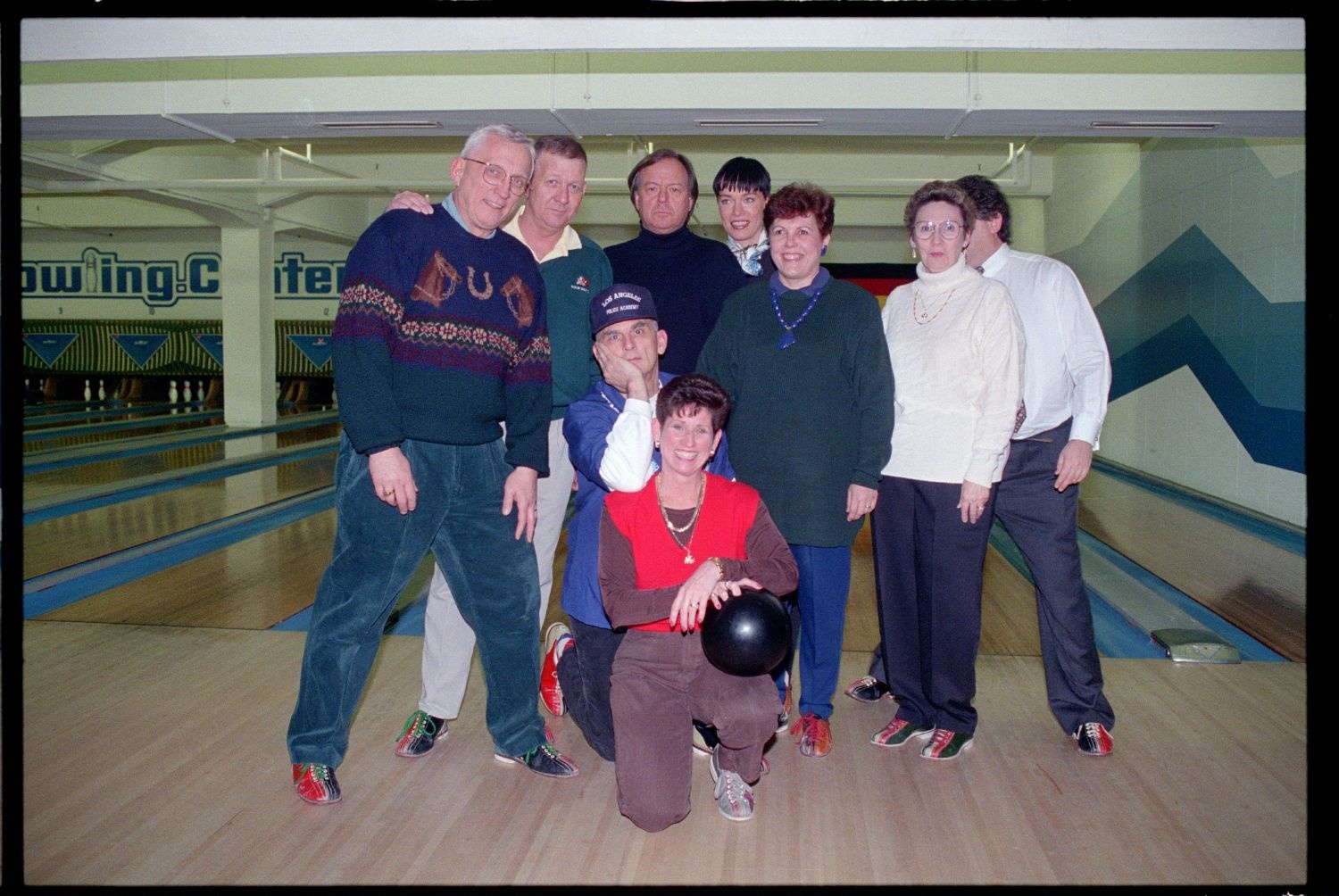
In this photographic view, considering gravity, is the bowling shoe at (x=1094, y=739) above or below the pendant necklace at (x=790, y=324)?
below

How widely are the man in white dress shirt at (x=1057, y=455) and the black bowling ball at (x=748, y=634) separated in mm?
885

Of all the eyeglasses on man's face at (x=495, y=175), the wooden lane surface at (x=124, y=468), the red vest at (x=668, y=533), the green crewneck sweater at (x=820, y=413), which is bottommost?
the wooden lane surface at (x=124, y=468)

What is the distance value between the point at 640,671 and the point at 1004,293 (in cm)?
130

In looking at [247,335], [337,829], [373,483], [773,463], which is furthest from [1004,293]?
[247,335]

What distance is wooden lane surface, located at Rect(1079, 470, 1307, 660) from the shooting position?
3.84m

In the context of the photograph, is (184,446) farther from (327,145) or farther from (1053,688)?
(1053,688)

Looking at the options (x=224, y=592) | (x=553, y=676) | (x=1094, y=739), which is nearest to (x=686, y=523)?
(x=553, y=676)

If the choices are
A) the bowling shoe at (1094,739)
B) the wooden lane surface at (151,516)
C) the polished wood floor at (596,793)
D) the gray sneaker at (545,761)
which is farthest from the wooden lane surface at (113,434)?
the bowling shoe at (1094,739)

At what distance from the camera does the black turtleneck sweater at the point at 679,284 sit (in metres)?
2.86

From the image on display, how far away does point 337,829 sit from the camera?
2.10 m

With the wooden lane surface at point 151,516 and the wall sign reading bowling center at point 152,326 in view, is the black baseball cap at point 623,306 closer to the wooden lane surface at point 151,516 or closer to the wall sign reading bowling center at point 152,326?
the wooden lane surface at point 151,516

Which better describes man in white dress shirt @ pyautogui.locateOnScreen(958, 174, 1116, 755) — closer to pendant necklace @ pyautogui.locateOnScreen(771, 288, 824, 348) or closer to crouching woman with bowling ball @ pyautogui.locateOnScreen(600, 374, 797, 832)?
pendant necklace @ pyautogui.locateOnScreen(771, 288, 824, 348)

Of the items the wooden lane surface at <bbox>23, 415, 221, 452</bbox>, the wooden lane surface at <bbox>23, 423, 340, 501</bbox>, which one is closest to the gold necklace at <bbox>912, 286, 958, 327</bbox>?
the wooden lane surface at <bbox>23, 423, 340, 501</bbox>

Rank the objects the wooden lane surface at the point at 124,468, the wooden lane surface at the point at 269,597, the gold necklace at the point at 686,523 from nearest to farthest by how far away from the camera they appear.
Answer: the gold necklace at the point at 686,523 < the wooden lane surface at the point at 269,597 < the wooden lane surface at the point at 124,468
